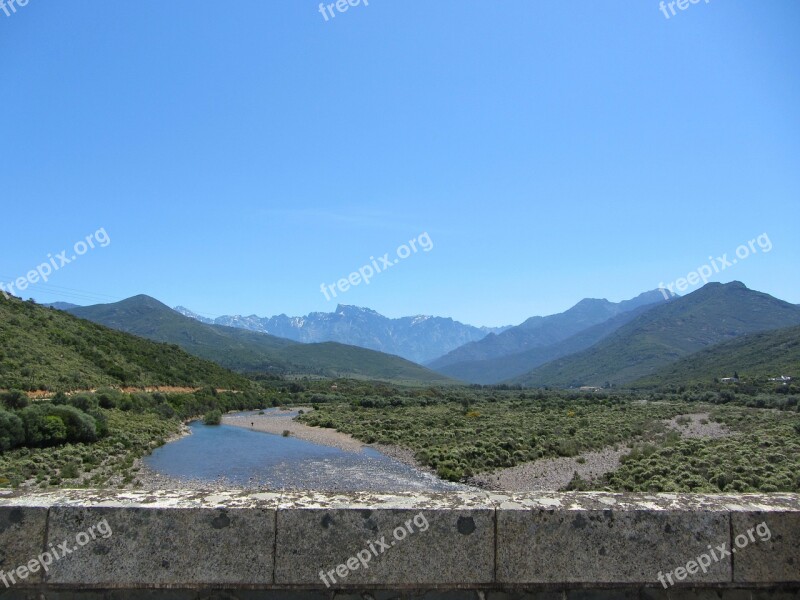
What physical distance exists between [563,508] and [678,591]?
2.64ft

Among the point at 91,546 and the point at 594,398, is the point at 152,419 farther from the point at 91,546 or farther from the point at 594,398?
the point at 594,398

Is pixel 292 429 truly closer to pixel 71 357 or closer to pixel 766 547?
pixel 71 357

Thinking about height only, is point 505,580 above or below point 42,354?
below

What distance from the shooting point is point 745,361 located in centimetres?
12575

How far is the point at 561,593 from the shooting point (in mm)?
2975

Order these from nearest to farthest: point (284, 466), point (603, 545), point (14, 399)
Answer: point (603, 545) → point (284, 466) → point (14, 399)

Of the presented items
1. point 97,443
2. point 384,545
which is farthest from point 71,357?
point 384,545

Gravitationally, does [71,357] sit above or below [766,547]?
above

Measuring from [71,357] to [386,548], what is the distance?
64.6 m

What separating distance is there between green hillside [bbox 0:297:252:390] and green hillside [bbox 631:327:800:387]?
101m

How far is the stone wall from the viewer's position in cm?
287

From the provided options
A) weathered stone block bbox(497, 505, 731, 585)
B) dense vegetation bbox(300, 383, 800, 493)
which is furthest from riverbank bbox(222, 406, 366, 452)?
weathered stone block bbox(497, 505, 731, 585)

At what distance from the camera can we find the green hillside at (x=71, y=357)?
4684cm

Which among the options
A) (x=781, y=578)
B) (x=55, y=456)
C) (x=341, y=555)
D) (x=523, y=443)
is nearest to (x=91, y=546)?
(x=341, y=555)
